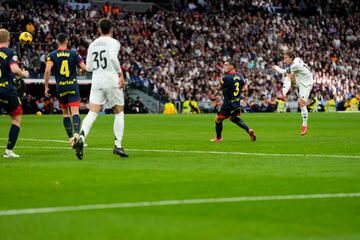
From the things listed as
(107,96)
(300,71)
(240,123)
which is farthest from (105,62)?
(300,71)

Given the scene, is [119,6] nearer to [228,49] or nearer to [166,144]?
[228,49]

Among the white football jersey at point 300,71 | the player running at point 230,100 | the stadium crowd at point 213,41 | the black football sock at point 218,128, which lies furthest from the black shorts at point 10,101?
the stadium crowd at point 213,41

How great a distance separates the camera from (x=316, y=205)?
32.8ft

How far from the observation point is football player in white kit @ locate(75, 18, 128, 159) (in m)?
16.4

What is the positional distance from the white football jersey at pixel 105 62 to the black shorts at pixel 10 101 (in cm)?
160

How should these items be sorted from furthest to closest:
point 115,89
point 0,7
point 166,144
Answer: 1. point 0,7
2. point 166,144
3. point 115,89

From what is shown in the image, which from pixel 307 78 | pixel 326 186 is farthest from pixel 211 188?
pixel 307 78

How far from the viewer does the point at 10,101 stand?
16.9 m

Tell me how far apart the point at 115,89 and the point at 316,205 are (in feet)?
24.4

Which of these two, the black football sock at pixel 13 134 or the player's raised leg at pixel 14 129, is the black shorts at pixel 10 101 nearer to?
the player's raised leg at pixel 14 129

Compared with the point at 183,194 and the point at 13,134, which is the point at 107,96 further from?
the point at 183,194

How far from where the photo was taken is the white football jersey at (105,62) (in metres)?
16.4

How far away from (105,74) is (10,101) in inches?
77.5

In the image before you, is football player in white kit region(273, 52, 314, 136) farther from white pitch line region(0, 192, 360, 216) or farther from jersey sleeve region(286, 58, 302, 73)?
white pitch line region(0, 192, 360, 216)
